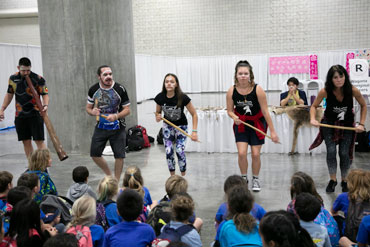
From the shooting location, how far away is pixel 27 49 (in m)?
14.9

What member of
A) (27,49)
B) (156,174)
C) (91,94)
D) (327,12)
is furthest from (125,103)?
(327,12)

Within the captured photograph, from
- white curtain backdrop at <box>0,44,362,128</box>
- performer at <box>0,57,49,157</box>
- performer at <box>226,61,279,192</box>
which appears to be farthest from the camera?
white curtain backdrop at <box>0,44,362,128</box>

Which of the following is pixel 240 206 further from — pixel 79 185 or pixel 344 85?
pixel 344 85

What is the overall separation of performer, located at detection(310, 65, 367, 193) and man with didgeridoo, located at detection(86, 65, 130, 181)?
269 centimetres

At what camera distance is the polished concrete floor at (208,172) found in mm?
5469

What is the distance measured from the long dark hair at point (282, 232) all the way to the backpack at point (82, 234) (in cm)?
128

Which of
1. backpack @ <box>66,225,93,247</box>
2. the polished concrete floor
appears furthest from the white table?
backpack @ <box>66,225,93,247</box>

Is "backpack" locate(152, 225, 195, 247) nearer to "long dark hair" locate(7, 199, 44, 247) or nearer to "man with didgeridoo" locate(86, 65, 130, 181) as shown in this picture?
"long dark hair" locate(7, 199, 44, 247)

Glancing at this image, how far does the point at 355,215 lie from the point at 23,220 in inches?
97.6

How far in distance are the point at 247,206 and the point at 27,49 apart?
13.9 meters

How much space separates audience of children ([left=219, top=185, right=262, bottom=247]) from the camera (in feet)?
8.97

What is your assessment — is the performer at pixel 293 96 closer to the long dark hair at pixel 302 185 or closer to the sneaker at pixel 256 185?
the sneaker at pixel 256 185

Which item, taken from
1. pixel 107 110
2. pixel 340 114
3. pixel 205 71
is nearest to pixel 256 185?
pixel 340 114

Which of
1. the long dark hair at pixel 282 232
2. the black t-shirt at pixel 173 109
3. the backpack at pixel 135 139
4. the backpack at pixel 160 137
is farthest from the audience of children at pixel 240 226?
the backpack at pixel 160 137
